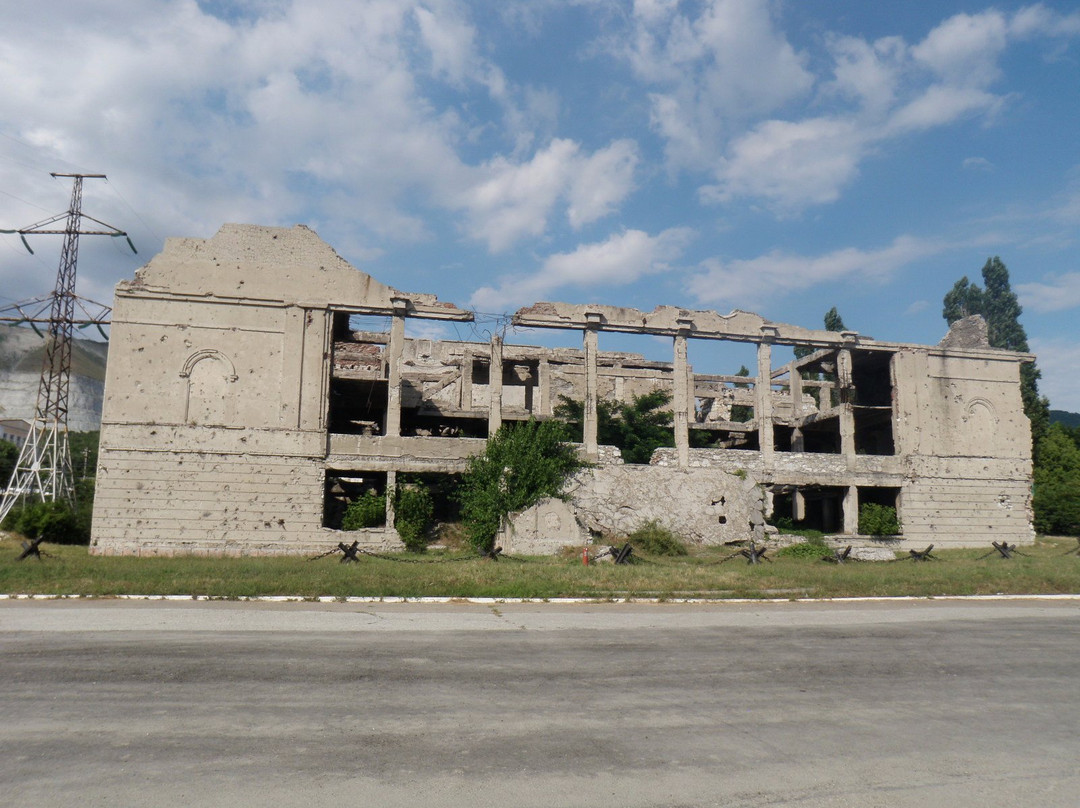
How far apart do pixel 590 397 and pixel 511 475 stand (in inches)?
187

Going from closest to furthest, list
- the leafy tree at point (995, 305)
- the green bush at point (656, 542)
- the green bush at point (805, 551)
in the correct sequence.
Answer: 1. the green bush at point (656, 542)
2. the green bush at point (805, 551)
3. the leafy tree at point (995, 305)

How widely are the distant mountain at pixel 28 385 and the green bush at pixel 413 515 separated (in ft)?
316

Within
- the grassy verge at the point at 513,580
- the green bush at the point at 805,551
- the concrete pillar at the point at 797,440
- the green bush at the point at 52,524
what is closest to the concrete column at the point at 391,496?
the grassy verge at the point at 513,580

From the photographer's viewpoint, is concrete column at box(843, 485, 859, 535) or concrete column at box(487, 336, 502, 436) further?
concrete column at box(843, 485, 859, 535)

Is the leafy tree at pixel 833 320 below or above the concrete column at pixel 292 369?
above

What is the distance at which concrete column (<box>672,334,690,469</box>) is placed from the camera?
92.1 feet

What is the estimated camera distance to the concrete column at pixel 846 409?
29.3m

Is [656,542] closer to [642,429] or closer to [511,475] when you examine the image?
[511,475]

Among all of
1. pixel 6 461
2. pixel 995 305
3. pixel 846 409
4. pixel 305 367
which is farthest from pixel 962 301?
pixel 6 461

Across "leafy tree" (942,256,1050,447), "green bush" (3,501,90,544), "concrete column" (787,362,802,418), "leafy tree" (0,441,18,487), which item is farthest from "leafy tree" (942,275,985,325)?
"leafy tree" (0,441,18,487)

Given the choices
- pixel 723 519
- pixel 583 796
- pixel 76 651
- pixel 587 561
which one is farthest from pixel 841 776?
pixel 723 519

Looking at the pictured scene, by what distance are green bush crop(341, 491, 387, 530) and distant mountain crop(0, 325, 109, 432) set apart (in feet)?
313

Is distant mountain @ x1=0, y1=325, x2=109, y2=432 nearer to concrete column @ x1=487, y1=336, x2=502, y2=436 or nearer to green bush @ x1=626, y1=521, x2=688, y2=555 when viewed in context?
concrete column @ x1=487, y1=336, x2=502, y2=436

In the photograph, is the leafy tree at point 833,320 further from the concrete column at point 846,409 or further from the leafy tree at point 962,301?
the concrete column at point 846,409
